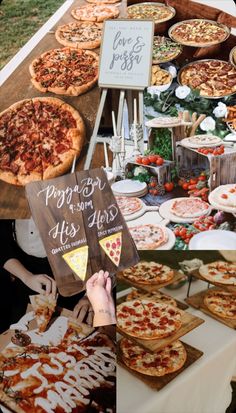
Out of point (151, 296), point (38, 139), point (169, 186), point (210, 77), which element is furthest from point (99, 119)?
point (151, 296)

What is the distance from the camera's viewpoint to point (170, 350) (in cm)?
233


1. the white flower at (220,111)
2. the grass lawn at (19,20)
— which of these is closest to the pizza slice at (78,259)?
the white flower at (220,111)

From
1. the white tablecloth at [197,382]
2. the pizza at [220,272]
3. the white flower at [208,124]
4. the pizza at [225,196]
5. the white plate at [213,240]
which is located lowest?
the white tablecloth at [197,382]

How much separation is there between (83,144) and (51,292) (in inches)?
25.6

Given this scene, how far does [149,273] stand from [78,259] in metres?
0.30

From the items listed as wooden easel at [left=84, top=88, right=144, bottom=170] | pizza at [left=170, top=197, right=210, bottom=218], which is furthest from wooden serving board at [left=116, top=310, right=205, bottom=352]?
wooden easel at [left=84, top=88, right=144, bottom=170]

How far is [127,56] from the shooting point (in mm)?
2305

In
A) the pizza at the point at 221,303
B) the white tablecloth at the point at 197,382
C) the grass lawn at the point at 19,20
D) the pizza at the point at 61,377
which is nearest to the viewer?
the white tablecloth at the point at 197,382

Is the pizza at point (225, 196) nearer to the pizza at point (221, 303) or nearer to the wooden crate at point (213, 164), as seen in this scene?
the wooden crate at point (213, 164)

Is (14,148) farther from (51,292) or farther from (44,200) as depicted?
(51,292)

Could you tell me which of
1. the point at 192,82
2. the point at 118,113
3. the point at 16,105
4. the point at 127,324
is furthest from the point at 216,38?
the point at 127,324

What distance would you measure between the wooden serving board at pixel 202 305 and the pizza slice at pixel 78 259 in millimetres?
451

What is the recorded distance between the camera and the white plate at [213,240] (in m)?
2.29

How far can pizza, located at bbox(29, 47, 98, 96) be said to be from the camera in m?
2.35
